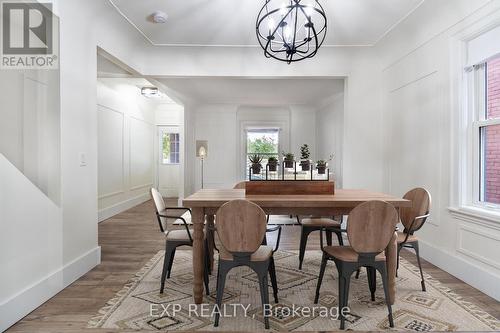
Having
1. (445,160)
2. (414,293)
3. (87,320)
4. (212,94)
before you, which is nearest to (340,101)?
(212,94)

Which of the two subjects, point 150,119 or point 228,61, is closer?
point 228,61

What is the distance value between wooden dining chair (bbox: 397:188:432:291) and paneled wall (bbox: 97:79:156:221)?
17.0ft

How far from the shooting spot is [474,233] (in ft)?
9.20

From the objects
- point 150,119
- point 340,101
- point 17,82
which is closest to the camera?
point 17,82

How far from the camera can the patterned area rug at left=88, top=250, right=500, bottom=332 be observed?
211 cm

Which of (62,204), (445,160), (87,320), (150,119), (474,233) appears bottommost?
(87,320)

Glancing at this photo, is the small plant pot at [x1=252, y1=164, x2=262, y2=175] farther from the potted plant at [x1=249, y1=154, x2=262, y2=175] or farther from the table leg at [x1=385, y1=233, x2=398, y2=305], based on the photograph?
the table leg at [x1=385, y1=233, x2=398, y2=305]

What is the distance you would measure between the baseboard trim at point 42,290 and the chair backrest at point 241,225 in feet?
5.15

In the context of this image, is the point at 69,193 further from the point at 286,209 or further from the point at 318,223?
the point at 318,223

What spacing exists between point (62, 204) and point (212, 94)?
498 centimetres

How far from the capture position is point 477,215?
273cm

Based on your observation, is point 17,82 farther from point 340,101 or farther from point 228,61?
point 340,101

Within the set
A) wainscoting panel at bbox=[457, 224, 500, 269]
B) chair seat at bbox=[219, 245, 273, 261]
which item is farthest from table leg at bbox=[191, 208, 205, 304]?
wainscoting panel at bbox=[457, 224, 500, 269]

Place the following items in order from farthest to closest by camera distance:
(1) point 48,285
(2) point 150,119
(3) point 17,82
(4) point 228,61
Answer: (2) point 150,119 → (4) point 228,61 → (3) point 17,82 → (1) point 48,285
